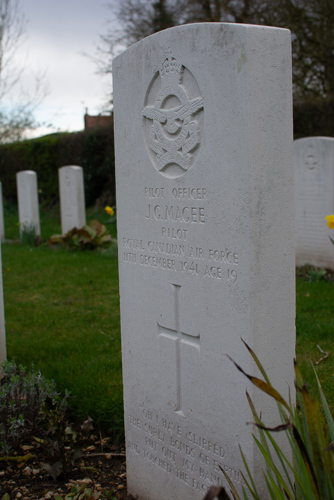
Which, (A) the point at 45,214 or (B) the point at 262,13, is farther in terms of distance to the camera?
(A) the point at 45,214

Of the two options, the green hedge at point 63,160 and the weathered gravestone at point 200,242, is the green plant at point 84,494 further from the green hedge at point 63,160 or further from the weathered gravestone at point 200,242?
the green hedge at point 63,160

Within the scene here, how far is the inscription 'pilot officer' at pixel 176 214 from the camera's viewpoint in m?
2.12

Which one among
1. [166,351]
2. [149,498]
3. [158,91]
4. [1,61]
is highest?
[1,61]

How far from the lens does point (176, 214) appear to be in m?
2.24

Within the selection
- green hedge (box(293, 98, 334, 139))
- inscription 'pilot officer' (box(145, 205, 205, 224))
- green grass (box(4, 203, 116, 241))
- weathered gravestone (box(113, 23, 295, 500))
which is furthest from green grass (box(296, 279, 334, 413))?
green grass (box(4, 203, 116, 241))

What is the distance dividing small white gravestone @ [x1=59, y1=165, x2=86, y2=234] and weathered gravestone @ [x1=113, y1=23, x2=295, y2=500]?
838cm

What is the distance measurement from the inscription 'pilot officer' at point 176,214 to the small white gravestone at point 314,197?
4608 millimetres

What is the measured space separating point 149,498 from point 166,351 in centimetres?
78

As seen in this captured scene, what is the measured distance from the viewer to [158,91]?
2.28 meters

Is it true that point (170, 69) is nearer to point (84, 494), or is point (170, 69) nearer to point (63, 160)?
point (84, 494)

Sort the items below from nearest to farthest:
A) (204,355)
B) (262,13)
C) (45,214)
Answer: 1. (204,355)
2. (262,13)
3. (45,214)

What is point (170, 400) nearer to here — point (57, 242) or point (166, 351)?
point (166, 351)

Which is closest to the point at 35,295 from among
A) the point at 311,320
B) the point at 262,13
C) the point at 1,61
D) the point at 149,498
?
the point at 311,320

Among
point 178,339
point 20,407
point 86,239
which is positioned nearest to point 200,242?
point 178,339
